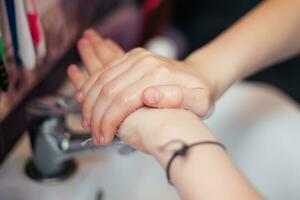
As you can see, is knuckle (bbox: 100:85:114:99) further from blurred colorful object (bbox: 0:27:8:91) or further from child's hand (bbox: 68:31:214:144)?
blurred colorful object (bbox: 0:27:8:91)

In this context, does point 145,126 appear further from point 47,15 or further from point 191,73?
point 47,15

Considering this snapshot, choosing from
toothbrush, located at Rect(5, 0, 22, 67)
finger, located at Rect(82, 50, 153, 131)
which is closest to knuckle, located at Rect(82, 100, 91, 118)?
finger, located at Rect(82, 50, 153, 131)

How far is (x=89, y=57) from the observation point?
60 centimetres

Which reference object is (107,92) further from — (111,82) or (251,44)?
(251,44)

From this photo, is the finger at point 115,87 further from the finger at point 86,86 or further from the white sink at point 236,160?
the white sink at point 236,160

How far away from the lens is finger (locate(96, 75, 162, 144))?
1.55ft

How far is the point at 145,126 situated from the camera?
47 cm

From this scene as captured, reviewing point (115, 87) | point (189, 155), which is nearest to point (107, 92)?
point (115, 87)

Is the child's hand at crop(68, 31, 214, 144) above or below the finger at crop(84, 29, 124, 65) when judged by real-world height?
above

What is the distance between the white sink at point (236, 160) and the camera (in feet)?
2.03

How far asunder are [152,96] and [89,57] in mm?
161

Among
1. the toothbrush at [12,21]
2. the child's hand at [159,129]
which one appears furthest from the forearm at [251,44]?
the toothbrush at [12,21]

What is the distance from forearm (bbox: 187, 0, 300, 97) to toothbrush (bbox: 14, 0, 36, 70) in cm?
19

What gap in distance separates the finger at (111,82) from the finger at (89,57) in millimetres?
62
